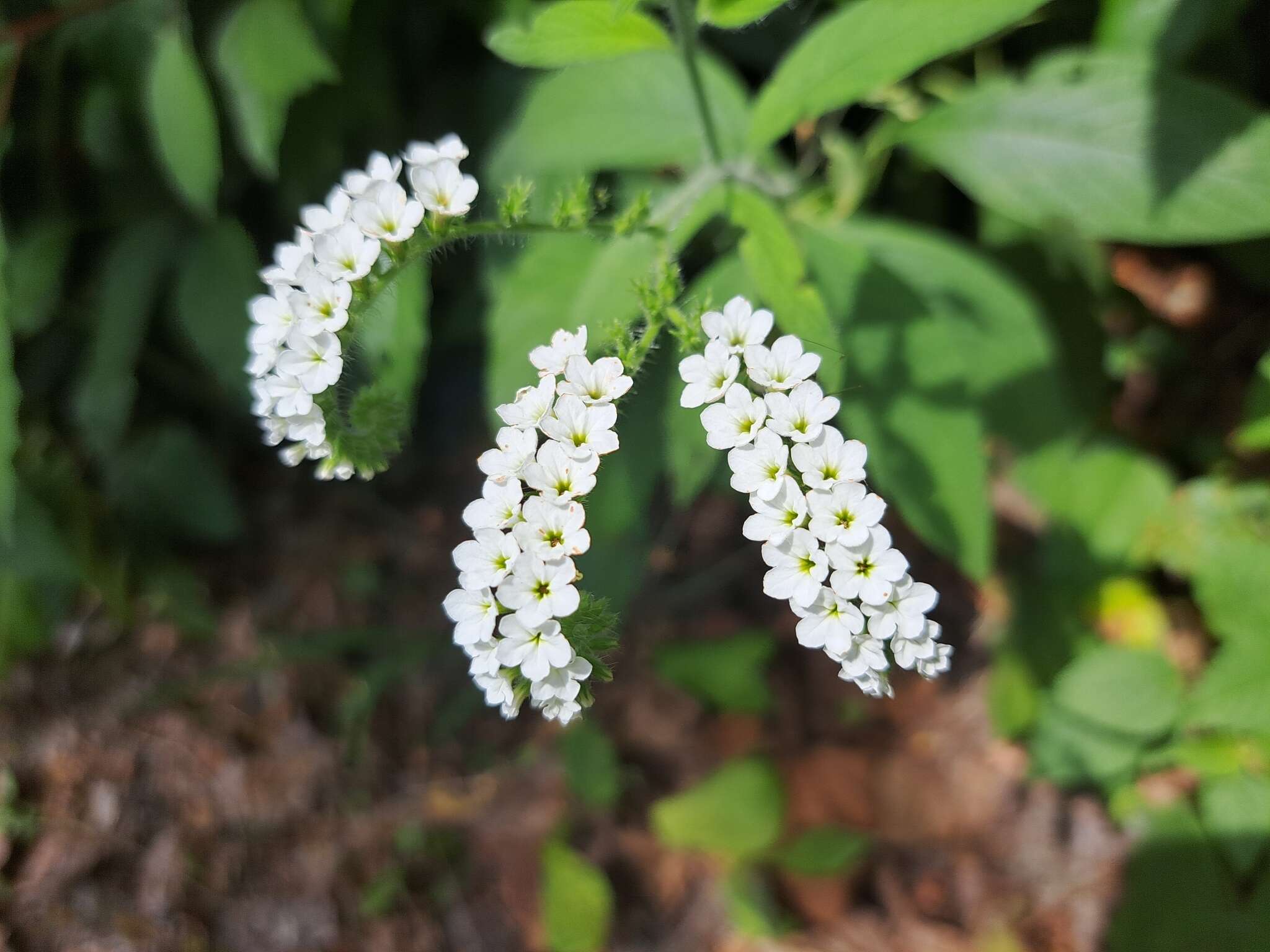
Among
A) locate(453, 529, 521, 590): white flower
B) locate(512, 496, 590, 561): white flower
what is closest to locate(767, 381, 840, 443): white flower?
locate(512, 496, 590, 561): white flower

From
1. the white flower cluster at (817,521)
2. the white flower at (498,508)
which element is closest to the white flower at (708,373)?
the white flower cluster at (817,521)

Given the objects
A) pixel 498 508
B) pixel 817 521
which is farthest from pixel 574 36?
pixel 817 521

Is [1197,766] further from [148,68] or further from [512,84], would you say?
[148,68]

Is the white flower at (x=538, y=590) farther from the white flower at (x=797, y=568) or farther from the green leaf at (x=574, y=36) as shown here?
the green leaf at (x=574, y=36)

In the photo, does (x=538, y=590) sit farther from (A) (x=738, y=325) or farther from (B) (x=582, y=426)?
(A) (x=738, y=325)

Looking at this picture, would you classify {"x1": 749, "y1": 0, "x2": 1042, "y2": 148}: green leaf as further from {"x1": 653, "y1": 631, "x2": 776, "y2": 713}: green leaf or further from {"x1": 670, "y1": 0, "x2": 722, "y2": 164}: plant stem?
{"x1": 653, "y1": 631, "x2": 776, "y2": 713}: green leaf
